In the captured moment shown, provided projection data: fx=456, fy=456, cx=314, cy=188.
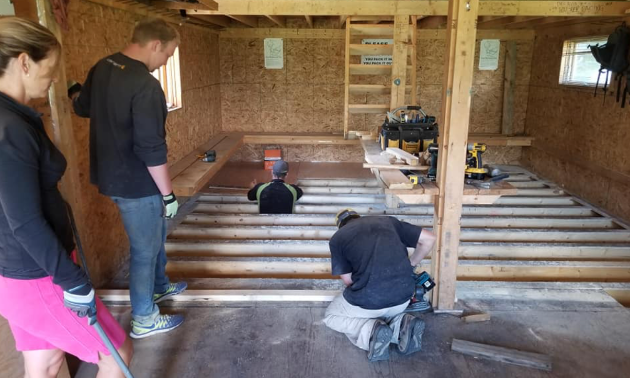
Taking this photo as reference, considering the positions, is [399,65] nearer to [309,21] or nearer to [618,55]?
[309,21]

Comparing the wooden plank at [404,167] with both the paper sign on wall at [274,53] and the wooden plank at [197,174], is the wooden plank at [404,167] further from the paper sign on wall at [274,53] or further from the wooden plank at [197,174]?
the paper sign on wall at [274,53]

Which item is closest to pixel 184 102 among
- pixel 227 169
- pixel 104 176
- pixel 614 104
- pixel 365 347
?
pixel 227 169

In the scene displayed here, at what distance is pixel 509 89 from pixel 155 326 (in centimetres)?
595

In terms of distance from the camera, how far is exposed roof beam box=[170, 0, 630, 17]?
155 inches

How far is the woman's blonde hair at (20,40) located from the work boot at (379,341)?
1.70 meters

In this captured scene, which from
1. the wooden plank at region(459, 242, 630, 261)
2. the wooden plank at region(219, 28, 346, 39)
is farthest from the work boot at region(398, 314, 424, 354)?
the wooden plank at region(219, 28, 346, 39)

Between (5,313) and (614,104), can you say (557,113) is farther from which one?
(5,313)

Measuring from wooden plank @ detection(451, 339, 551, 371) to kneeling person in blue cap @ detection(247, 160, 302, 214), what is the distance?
239 cm

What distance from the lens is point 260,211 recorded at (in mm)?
4418

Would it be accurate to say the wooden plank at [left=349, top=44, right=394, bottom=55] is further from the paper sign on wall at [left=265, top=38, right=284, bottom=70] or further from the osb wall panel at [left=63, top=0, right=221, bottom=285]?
the osb wall panel at [left=63, top=0, right=221, bottom=285]

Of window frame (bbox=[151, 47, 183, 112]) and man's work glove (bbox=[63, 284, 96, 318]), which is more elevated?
window frame (bbox=[151, 47, 183, 112])

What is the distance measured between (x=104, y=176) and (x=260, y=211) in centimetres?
237

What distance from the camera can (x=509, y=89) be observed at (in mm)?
6555

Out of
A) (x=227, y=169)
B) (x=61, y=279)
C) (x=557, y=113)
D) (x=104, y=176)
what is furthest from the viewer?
(x=227, y=169)
